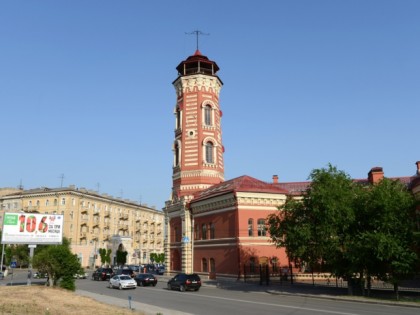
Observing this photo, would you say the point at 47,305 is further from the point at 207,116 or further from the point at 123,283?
the point at 207,116

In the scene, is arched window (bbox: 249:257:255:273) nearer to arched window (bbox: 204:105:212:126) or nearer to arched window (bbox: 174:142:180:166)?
arched window (bbox: 174:142:180:166)

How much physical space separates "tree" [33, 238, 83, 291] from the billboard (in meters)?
4.30

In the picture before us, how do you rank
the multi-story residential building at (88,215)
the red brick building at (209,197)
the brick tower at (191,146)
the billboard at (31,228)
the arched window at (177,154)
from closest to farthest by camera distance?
the billboard at (31,228) < the red brick building at (209,197) < the brick tower at (191,146) < the arched window at (177,154) < the multi-story residential building at (88,215)

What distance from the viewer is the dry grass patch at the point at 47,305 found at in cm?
1906

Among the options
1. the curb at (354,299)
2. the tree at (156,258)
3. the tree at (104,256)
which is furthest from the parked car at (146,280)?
the tree at (156,258)

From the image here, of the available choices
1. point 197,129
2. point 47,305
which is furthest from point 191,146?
point 47,305

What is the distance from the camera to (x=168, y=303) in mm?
25359

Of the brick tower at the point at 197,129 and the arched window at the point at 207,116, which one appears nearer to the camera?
the brick tower at the point at 197,129

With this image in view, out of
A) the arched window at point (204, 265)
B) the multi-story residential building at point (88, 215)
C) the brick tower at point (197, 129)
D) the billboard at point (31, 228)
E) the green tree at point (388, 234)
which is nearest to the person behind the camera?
the green tree at point (388, 234)

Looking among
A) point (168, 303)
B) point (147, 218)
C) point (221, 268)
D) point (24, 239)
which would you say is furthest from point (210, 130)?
point (147, 218)

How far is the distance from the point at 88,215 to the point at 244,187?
55.2 m

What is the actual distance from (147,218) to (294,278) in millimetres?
74106

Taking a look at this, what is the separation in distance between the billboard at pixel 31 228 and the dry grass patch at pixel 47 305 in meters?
8.73

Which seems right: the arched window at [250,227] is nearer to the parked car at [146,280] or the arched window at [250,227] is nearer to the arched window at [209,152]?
the parked car at [146,280]
